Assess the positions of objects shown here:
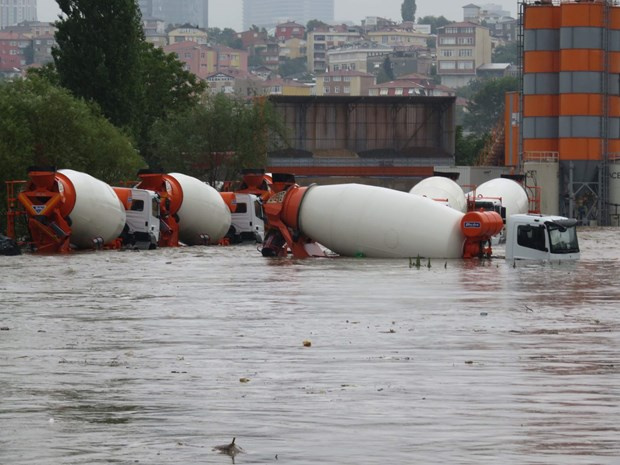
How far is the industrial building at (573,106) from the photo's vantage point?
Answer: 112m

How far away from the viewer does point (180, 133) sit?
10150 cm

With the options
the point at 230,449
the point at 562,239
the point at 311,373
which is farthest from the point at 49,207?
the point at 230,449

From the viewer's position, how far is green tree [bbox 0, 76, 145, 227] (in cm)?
6812

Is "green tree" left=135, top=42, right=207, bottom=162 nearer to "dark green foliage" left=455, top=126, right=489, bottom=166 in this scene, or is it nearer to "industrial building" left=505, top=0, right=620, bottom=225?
"industrial building" left=505, top=0, right=620, bottom=225

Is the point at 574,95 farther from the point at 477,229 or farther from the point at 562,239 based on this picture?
the point at 477,229

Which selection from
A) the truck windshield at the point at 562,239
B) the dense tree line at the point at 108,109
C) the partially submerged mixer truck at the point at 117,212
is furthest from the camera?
the dense tree line at the point at 108,109

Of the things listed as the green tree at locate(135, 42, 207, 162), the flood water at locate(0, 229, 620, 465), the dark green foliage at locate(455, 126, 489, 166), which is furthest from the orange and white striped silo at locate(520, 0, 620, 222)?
the flood water at locate(0, 229, 620, 465)

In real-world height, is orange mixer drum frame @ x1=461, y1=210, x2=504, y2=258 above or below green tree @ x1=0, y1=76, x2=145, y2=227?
below

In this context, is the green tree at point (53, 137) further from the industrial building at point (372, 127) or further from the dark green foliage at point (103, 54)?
the industrial building at point (372, 127)

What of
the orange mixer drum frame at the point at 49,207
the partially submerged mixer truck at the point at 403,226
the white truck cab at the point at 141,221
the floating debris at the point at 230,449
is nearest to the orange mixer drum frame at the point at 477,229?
the partially submerged mixer truck at the point at 403,226

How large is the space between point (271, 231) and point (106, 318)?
25.0 m

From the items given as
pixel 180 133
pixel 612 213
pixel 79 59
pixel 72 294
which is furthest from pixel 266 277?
pixel 612 213

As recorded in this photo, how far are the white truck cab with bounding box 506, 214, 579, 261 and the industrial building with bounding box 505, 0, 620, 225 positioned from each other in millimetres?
59172

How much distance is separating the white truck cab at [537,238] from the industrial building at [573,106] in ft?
194
